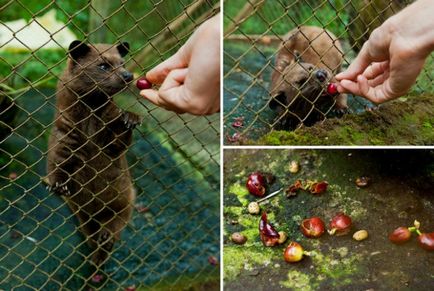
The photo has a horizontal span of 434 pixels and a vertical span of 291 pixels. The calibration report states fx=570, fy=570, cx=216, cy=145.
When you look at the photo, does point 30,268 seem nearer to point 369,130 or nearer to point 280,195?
point 280,195

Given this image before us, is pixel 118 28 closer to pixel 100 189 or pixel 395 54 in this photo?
pixel 100 189

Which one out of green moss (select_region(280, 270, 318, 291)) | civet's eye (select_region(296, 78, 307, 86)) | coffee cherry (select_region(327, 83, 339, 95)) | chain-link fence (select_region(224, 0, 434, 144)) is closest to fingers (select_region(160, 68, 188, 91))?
chain-link fence (select_region(224, 0, 434, 144))

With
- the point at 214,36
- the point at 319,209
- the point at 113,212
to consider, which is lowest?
the point at 319,209

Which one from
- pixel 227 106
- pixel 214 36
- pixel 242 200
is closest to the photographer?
pixel 214 36

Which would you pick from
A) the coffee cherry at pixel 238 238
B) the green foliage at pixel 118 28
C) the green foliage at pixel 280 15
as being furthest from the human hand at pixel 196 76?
the green foliage at pixel 280 15

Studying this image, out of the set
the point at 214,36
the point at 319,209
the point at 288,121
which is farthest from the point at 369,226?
the point at 214,36

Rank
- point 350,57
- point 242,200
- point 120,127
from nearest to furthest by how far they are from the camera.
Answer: point 242,200 < point 120,127 < point 350,57

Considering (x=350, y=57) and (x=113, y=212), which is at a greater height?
(x=113, y=212)
